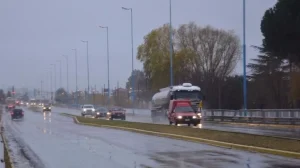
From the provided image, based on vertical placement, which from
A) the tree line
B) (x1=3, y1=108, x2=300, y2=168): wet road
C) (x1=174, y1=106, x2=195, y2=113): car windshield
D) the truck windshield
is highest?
the tree line

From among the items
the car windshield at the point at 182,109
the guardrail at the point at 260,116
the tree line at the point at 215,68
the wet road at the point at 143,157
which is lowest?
the wet road at the point at 143,157

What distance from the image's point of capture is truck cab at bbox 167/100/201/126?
155 ft

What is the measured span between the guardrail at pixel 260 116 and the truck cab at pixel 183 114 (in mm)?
7937

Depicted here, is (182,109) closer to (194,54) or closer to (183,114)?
(183,114)

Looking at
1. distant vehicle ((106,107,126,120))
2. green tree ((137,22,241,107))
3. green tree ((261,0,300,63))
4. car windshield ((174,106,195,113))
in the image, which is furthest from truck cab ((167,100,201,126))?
green tree ((137,22,241,107))

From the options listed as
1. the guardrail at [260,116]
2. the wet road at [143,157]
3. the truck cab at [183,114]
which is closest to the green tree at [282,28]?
the guardrail at [260,116]

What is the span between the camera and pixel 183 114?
155ft

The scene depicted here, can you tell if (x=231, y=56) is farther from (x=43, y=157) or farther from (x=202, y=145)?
(x=43, y=157)

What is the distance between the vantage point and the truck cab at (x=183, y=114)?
155 ft

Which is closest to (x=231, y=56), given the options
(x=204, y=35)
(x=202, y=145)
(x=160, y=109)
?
(x=204, y=35)

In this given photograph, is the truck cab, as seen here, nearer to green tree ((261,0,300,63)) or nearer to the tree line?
green tree ((261,0,300,63))

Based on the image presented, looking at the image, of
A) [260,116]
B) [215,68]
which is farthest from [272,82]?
[260,116]

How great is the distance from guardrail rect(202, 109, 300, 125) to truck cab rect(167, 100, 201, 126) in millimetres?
7937

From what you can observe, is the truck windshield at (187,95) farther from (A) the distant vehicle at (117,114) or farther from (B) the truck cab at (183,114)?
(A) the distant vehicle at (117,114)
